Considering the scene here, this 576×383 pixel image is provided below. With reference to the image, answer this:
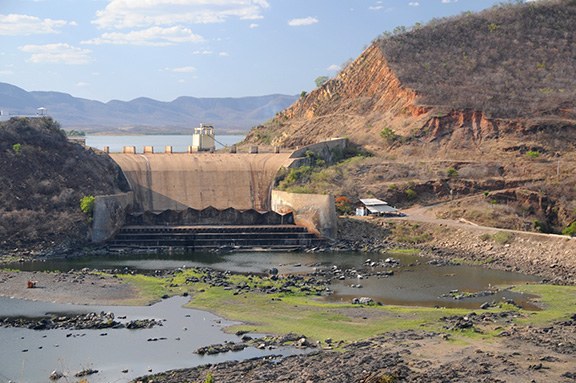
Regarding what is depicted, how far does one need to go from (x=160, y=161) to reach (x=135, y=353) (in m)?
44.5

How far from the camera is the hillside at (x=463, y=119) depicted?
2763 inches

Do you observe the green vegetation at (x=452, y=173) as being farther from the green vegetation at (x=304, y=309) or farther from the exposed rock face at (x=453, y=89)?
the green vegetation at (x=304, y=309)

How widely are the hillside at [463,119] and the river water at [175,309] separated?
1426 centimetres

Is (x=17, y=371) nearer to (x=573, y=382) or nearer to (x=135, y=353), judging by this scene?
(x=135, y=353)

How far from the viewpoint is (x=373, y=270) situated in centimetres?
5281

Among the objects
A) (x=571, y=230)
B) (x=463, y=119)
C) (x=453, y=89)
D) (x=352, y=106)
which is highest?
(x=453, y=89)

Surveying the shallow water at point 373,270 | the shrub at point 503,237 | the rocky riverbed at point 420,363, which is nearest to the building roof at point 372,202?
the shallow water at point 373,270

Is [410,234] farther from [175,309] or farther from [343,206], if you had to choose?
[175,309]

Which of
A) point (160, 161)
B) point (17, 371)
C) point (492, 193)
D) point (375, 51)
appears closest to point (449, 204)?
point (492, 193)

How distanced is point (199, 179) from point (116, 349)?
4150 centimetres

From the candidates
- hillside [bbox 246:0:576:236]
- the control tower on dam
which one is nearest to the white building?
the control tower on dam

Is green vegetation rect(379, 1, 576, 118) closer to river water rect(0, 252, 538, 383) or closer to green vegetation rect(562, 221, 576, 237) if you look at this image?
green vegetation rect(562, 221, 576, 237)

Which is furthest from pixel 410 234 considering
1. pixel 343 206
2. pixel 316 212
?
pixel 343 206

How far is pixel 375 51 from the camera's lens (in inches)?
3814
